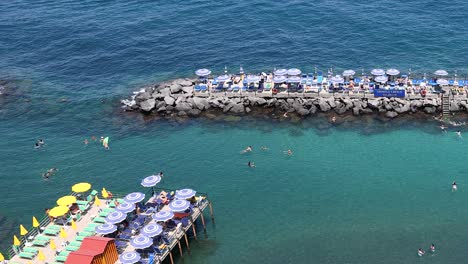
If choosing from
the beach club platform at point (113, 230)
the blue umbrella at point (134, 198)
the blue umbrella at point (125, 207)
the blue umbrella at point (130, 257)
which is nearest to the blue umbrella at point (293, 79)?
the beach club platform at point (113, 230)

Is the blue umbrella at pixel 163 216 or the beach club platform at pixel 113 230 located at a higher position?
→ the blue umbrella at pixel 163 216

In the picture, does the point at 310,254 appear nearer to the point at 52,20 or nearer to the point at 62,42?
the point at 62,42

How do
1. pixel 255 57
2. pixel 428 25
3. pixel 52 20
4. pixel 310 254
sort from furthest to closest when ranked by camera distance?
1. pixel 52 20
2. pixel 428 25
3. pixel 255 57
4. pixel 310 254

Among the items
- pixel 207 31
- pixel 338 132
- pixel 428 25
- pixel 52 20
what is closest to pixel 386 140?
pixel 338 132

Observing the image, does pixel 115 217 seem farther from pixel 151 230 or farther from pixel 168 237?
pixel 168 237

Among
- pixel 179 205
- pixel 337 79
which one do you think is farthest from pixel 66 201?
pixel 337 79

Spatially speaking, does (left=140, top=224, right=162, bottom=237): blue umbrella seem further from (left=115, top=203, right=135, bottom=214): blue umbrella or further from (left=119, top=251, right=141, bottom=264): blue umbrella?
(left=115, top=203, right=135, bottom=214): blue umbrella

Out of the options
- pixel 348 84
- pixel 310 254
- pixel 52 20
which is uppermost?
pixel 52 20

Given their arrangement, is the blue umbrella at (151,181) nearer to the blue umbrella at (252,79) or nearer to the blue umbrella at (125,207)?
the blue umbrella at (125,207)
